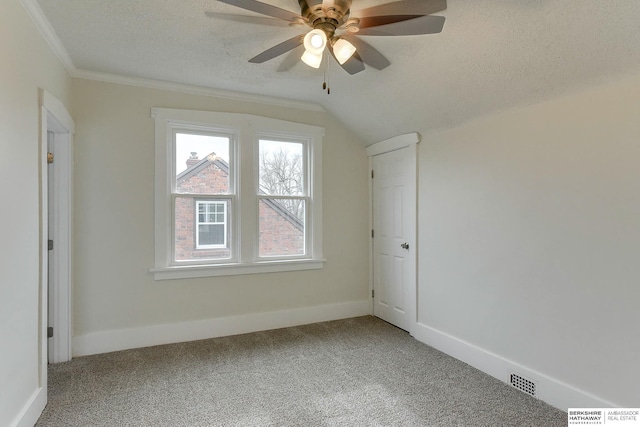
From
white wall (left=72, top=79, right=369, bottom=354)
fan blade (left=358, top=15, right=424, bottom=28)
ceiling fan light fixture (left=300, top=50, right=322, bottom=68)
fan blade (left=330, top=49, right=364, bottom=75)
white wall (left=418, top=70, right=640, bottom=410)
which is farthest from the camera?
white wall (left=72, top=79, right=369, bottom=354)

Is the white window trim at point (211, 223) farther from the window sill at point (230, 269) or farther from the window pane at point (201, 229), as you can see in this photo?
the window sill at point (230, 269)

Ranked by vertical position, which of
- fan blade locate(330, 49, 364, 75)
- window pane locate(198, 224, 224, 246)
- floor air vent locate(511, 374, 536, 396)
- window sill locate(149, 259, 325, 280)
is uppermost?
fan blade locate(330, 49, 364, 75)

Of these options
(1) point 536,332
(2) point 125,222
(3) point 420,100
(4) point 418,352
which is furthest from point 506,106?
(2) point 125,222

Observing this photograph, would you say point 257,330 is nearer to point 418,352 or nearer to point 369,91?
point 418,352

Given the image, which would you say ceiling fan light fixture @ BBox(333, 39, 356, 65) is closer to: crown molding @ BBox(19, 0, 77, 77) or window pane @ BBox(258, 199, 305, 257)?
crown molding @ BBox(19, 0, 77, 77)

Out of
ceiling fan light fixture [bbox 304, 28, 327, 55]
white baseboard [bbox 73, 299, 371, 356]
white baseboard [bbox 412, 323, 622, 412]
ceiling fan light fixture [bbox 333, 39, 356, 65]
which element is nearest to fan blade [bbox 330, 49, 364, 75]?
ceiling fan light fixture [bbox 333, 39, 356, 65]

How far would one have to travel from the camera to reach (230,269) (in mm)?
3566

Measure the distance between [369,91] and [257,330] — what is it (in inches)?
109

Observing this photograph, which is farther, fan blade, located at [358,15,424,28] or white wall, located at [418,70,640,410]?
white wall, located at [418,70,640,410]

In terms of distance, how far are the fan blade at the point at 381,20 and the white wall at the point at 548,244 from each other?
4.48 ft

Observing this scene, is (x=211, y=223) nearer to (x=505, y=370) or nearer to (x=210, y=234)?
(x=210, y=234)

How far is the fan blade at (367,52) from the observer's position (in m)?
2.00

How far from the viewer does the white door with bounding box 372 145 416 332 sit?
3559 mm

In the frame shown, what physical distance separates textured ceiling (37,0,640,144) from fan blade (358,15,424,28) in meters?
0.30
